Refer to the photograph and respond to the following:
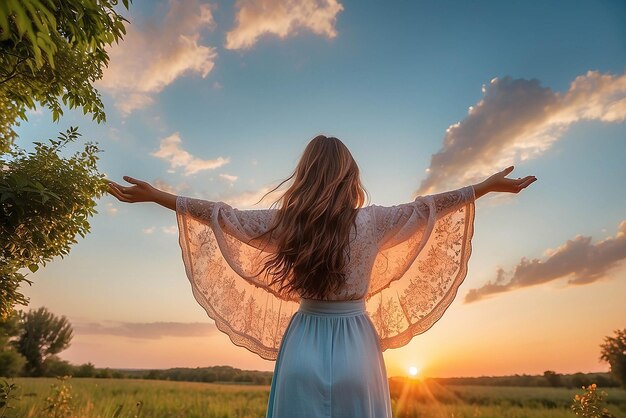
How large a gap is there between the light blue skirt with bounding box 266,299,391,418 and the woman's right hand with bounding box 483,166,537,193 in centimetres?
107

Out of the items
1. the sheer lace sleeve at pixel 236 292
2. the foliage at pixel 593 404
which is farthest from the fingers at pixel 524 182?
the foliage at pixel 593 404

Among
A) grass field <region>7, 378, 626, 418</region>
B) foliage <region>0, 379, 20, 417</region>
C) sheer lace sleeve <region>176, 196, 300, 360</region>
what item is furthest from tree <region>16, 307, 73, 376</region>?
sheer lace sleeve <region>176, 196, 300, 360</region>

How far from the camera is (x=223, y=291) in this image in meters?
3.00

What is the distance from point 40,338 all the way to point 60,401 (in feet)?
17.8

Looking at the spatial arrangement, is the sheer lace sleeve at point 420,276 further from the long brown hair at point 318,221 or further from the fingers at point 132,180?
the fingers at point 132,180

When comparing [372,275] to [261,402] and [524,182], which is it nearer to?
[524,182]

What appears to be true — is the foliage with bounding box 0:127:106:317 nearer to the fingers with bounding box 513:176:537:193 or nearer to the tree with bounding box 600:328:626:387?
the fingers with bounding box 513:176:537:193

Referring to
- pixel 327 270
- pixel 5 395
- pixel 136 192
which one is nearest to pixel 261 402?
pixel 5 395

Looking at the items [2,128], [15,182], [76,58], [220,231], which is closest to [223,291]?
[220,231]

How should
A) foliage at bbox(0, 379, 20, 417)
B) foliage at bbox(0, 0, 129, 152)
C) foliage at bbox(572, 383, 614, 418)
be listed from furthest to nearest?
foliage at bbox(572, 383, 614, 418)
foliage at bbox(0, 379, 20, 417)
foliage at bbox(0, 0, 129, 152)

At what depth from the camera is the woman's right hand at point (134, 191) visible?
2676 mm

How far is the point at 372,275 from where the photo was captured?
2922 mm

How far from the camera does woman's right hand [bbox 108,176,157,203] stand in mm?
2676

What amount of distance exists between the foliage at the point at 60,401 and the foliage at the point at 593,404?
5934 mm
